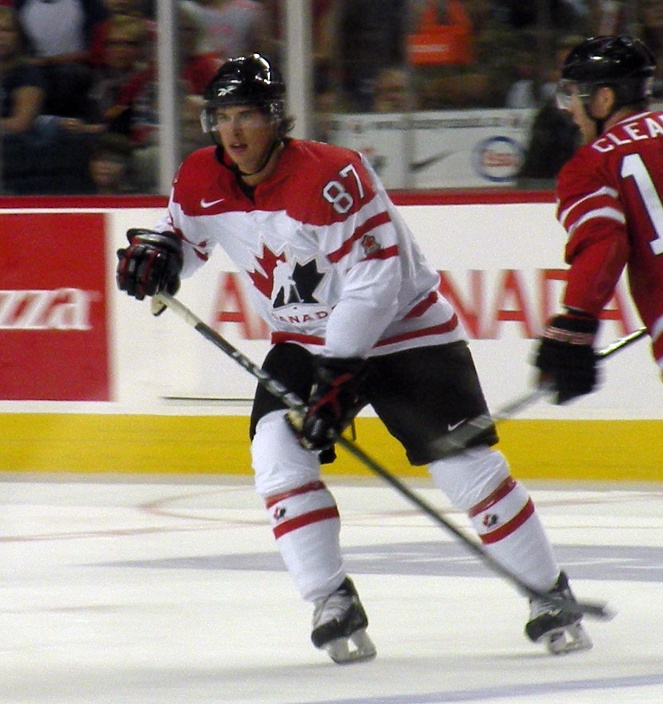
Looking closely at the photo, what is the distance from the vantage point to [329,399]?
3.24 meters

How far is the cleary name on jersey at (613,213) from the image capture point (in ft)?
10.3

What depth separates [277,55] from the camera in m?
5.89

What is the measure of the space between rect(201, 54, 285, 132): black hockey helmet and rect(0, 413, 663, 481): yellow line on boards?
2342 mm

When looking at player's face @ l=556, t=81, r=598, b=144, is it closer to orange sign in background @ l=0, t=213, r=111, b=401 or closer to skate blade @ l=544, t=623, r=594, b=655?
skate blade @ l=544, t=623, r=594, b=655

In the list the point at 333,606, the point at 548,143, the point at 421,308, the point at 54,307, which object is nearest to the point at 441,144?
the point at 548,143

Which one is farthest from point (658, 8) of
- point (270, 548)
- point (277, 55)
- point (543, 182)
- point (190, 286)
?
point (270, 548)

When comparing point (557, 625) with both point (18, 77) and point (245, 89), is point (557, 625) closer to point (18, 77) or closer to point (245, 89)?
Result: point (245, 89)

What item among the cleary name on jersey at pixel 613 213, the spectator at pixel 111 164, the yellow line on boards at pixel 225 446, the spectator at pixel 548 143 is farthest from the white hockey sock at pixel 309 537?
the spectator at pixel 111 164

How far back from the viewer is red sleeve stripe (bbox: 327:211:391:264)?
10.7 feet

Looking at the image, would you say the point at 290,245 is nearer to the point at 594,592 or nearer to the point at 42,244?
the point at 594,592

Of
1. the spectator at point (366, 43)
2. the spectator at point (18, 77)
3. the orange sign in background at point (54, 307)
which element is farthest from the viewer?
the spectator at point (18, 77)

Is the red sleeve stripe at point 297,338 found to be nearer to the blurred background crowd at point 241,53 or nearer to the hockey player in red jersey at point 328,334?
the hockey player in red jersey at point 328,334

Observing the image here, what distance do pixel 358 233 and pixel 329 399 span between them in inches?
12.4

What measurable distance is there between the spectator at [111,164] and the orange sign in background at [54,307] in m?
0.15
